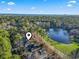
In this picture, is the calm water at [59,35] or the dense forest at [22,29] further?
the calm water at [59,35]

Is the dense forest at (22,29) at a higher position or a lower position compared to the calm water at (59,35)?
higher

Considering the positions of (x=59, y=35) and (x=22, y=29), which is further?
(x=59, y=35)

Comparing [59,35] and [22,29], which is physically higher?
[22,29]

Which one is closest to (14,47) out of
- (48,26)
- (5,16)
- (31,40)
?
(31,40)

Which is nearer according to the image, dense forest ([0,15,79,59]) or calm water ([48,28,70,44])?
dense forest ([0,15,79,59])

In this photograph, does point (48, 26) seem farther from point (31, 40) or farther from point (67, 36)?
point (31, 40)
